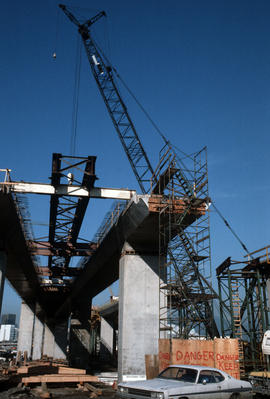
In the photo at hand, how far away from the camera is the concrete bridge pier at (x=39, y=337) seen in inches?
2457

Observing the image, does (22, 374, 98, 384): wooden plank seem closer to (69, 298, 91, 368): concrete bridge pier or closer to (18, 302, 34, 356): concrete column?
(69, 298, 91, 368): concrete bridge pier

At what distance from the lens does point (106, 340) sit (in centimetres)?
6850

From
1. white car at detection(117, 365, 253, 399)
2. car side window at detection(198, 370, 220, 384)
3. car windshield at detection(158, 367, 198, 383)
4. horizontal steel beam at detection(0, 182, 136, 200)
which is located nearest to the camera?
white car at detection(117, 365, 253, 399)

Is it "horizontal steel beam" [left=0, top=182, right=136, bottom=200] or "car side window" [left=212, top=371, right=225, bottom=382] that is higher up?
"horizontal steel beam" [left=0, top=182, right=136, bottom=200]

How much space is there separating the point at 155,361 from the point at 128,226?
8.41 meters

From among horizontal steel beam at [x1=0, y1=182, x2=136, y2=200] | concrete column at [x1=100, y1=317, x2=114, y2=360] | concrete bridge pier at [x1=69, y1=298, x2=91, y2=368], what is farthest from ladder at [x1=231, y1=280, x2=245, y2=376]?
concrete column at [x1=100, y1=317, x2=114, y2=360]

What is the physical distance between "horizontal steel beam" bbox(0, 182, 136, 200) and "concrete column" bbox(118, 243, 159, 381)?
3489mm

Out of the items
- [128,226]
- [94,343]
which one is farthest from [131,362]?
[94,343]

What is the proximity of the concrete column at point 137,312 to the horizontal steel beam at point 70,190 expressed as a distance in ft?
11.4

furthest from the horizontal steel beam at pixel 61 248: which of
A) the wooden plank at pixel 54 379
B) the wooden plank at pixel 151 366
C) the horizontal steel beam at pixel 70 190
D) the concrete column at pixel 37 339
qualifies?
the concrete column at pixel 37 339

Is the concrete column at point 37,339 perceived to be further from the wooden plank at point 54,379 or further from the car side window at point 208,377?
the car side window at point 208,377

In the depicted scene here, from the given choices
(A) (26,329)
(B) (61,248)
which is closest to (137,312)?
(B) (61,248)

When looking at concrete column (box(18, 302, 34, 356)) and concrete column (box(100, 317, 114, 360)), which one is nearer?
concrete column (box(18, 302, 34, 356))

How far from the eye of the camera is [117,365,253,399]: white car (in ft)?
33.4
